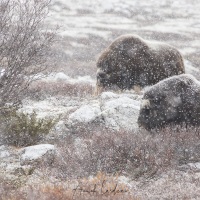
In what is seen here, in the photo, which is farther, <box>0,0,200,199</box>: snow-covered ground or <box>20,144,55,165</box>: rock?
<box>0,0,200,199</box>: snow-covered ground

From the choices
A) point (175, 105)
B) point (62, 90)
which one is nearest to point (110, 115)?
point (175, 105)

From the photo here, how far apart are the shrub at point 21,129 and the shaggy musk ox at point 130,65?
5.41 meters

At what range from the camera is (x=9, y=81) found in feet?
28.4

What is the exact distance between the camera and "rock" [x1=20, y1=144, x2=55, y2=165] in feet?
27.2

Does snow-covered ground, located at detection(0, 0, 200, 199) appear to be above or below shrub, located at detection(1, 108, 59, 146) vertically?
below

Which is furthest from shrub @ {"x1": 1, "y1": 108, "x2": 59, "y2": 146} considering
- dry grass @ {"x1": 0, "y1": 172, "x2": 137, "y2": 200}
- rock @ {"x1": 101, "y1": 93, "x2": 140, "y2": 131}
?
dry grass @ {"x1": 0, "y1": 172, "x2": 137, "y2": 200}

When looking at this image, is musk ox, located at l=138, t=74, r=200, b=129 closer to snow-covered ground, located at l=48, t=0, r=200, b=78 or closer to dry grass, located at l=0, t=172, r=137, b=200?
dry grass, located at l=0, t=172, r=137, b=200

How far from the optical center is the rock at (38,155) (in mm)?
8289

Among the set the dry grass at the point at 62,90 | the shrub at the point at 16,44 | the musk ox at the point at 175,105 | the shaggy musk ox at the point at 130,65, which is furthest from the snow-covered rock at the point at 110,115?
the dry grass at the point at 62,90

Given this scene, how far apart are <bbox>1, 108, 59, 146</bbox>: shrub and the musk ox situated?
2.42 m

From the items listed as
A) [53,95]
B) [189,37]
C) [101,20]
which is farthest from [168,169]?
[101,20]

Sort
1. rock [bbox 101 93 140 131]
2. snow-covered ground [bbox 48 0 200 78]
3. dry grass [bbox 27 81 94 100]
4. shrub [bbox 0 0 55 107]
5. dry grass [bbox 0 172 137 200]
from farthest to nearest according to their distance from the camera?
1. snow-covered ground [bbox 48 0 200 78]
2. dry grass [bbox 27 81 94 100]
3. rock [bbox 101 93 140 131]
4. shrub [bbox 0 0 55 107]
5. dry grass [bbox 0 172 137 200]

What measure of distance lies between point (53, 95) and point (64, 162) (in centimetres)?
709

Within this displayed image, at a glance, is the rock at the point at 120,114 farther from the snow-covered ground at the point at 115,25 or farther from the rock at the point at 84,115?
the snow-covered ground at the point at 115,25
